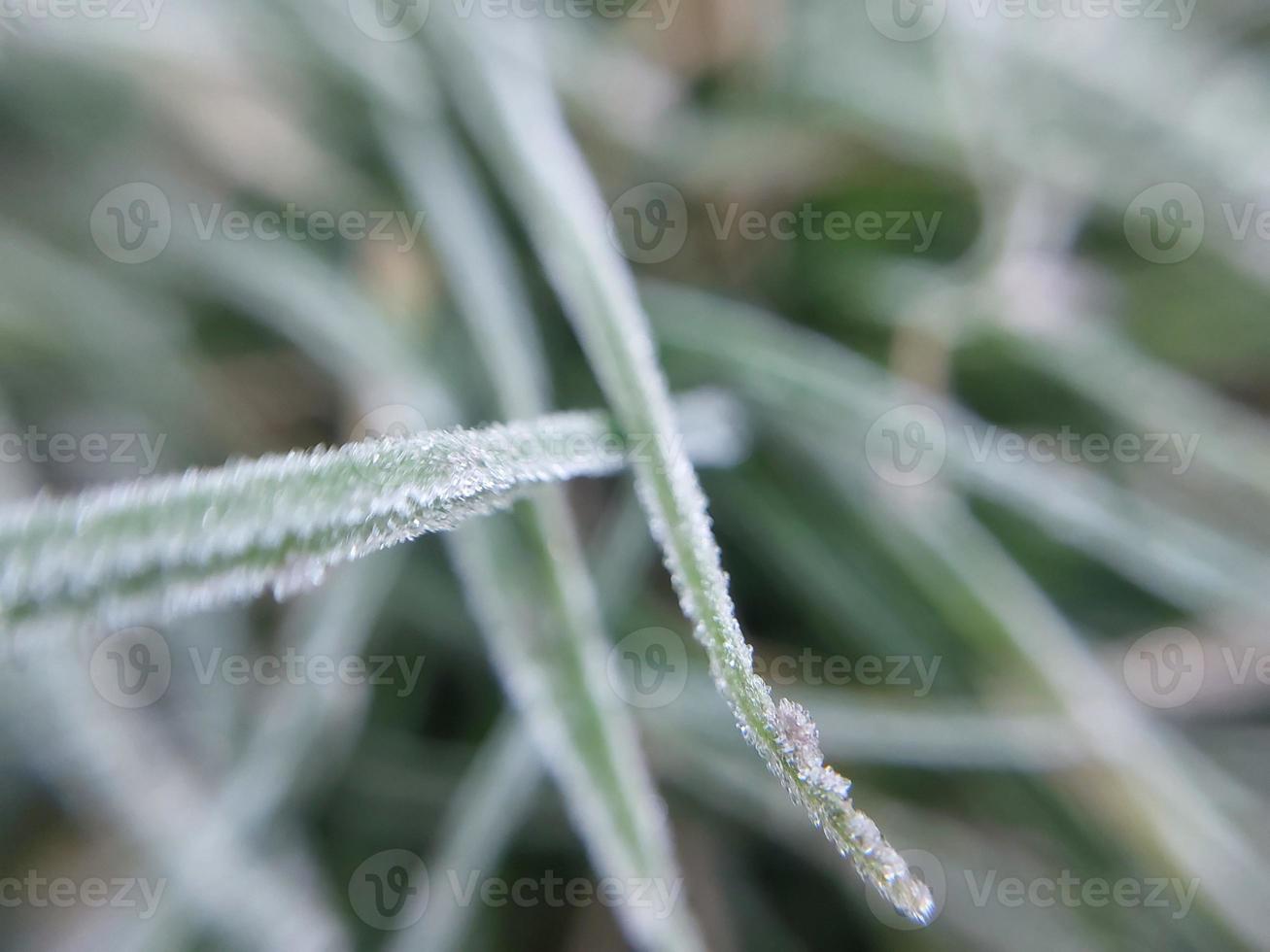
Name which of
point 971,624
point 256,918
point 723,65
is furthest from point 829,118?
point 256,918

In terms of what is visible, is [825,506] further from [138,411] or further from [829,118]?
[138,411]

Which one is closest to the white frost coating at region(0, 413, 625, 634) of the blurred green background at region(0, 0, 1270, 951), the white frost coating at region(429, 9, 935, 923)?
the white frost coating at region(429, 9, 935, 923)

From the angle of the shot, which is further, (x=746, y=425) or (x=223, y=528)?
(x=746, y=425)

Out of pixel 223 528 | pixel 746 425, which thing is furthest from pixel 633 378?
pixel 746 425

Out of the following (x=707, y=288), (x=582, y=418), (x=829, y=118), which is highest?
(x=829, y=118)

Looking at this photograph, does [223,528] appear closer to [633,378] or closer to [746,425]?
[633,378]

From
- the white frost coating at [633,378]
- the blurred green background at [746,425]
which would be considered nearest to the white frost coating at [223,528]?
the white frost coating at [633,378]

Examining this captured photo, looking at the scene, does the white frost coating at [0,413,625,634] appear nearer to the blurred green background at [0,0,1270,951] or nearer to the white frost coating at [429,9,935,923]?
the white frost coating at [429,9,935,923]
